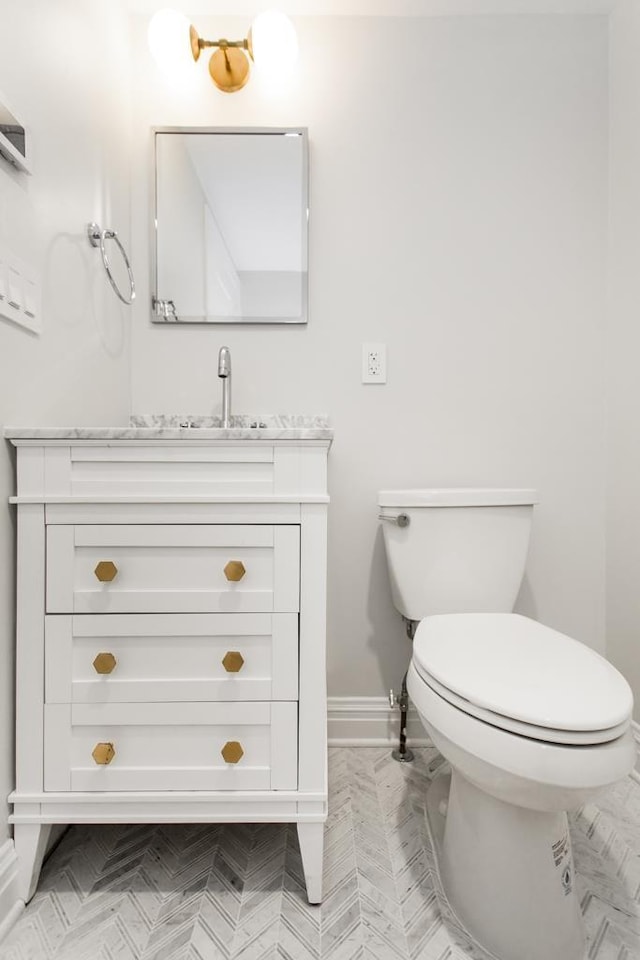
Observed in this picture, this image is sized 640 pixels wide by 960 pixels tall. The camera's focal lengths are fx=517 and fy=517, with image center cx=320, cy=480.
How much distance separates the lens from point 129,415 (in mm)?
1521

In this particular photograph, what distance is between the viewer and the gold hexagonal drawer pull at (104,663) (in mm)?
921

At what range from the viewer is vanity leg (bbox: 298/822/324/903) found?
93cm

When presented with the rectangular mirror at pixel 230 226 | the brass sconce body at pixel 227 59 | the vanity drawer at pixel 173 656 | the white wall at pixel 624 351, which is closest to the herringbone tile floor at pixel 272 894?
the vanity drawer at pixel 173 656

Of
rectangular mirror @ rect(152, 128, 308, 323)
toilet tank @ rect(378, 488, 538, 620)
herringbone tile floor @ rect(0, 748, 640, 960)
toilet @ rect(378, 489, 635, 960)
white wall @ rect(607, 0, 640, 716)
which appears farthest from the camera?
rectangular mirror @ rect(152, 128, 308, 323)

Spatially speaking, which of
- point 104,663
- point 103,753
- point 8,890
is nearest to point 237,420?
point 104,663

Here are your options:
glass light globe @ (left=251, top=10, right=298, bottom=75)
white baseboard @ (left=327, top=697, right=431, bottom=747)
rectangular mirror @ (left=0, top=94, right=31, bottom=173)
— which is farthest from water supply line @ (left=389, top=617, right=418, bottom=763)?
glass light globe @ (left=251, top=10, right=298, bottom=75)

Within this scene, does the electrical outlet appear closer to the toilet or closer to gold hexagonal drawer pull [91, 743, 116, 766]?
the toilet

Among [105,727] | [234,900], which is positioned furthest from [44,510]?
[234,900]

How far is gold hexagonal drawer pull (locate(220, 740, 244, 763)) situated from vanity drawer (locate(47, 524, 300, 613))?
0.79 feet

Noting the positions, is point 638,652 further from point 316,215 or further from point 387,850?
point 316,215

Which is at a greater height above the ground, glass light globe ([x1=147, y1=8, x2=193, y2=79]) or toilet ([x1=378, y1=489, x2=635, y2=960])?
glass light globe ([x1=147, y1=8, x2=193, y2=79])

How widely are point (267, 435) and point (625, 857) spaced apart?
1.13 metres

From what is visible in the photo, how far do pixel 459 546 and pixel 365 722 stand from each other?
0.63 meters

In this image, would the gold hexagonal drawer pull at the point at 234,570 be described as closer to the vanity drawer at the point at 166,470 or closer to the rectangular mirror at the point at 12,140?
the vanity drawer at the point at 166,470
